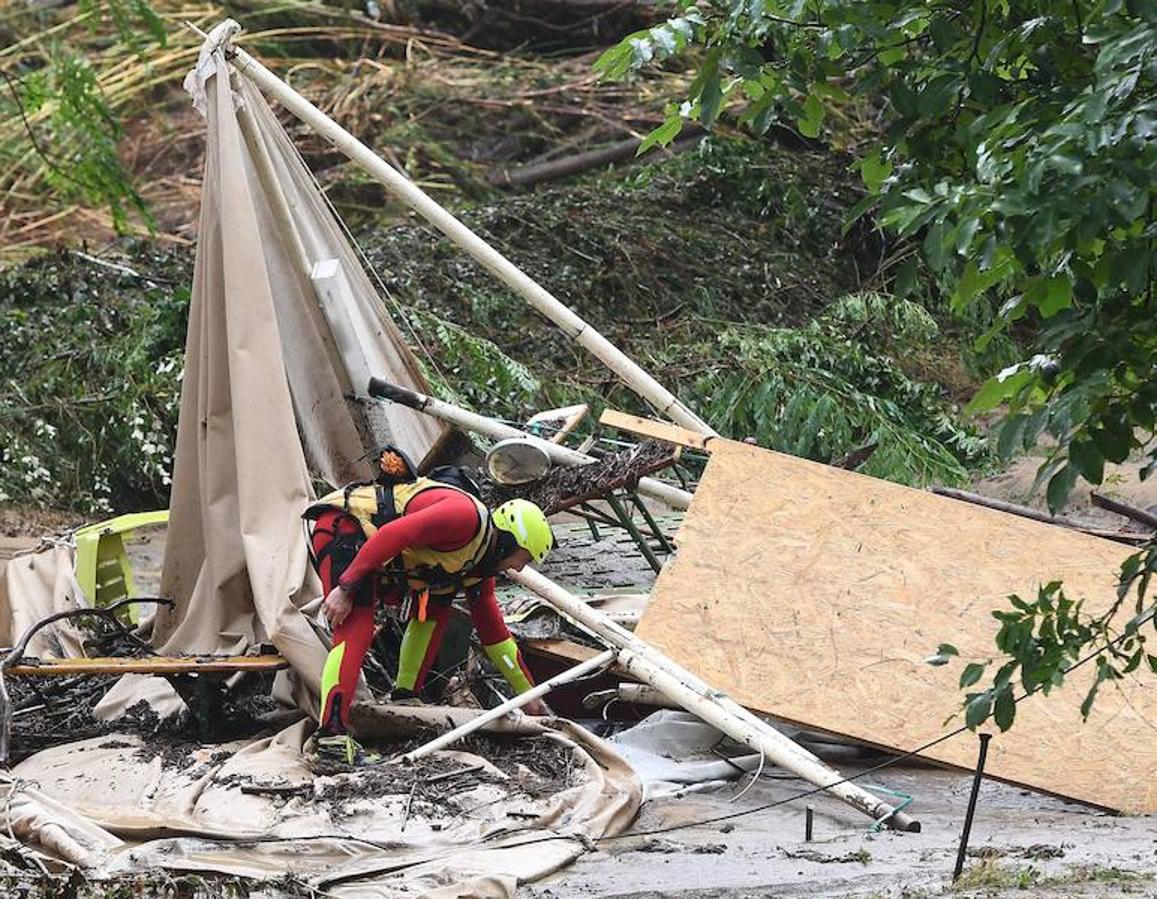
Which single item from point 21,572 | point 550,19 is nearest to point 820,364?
point 21,572

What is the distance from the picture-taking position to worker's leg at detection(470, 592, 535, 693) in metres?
6.86

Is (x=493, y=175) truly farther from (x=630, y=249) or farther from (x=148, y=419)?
(x=148, y=419)

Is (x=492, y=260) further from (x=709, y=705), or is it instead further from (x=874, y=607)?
(x=709, y=705)

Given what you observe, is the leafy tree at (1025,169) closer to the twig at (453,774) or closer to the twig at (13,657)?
the twig at (453,774)

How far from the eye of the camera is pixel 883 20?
3.43 metres

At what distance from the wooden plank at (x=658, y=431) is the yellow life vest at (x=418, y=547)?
0.82 meters

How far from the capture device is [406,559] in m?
6.51

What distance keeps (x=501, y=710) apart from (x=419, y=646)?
64 centimetres

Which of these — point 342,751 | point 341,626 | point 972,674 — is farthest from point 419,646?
point 972,674

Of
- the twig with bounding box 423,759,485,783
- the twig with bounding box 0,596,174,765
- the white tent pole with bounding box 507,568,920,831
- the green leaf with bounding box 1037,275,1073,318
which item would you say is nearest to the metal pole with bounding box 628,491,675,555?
the white tent pole with bounding box 507,568,920,831

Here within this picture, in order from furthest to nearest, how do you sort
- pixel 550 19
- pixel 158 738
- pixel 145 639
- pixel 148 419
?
pixel 550 19 → pixel 148 419 → pixel 145 639 → pixel 158 738

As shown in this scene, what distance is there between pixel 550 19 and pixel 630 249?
4.35 m

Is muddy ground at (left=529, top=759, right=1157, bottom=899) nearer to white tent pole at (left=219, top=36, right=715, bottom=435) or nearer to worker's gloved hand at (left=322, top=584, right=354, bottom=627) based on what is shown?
worker's gloved hand at (left=322, top=584, right=354, bottom=627)

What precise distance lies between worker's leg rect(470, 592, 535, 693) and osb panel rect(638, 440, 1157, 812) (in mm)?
511
